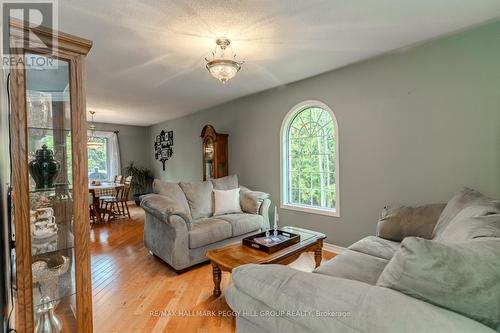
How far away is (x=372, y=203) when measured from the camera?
9.72 ft

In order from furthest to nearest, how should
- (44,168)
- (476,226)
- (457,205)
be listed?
(457,205) < (44,168) < (476,226)

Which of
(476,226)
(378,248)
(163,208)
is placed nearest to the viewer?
(476,226)

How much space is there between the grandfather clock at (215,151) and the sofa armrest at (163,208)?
1.83 metres

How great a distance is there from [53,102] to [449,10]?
295 cm

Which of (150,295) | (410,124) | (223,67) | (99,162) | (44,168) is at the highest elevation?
(223,67)

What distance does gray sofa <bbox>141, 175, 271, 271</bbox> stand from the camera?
8.93 ft

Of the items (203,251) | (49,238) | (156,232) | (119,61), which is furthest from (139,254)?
(119,61)

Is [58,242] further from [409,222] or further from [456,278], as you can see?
[409,222]

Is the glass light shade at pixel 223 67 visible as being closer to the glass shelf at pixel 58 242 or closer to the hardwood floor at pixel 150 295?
the glass shelf at pixel 58 242

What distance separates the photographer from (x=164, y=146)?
23.1ft

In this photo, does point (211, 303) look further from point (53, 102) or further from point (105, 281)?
point (53, 102)

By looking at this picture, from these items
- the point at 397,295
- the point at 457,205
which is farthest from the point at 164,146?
the point at 397,295

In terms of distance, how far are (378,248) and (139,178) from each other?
701 centimetres

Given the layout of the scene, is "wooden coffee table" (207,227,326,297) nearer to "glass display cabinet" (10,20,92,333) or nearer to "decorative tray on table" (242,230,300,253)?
"decorative tray on table" (242,230,300,253)
